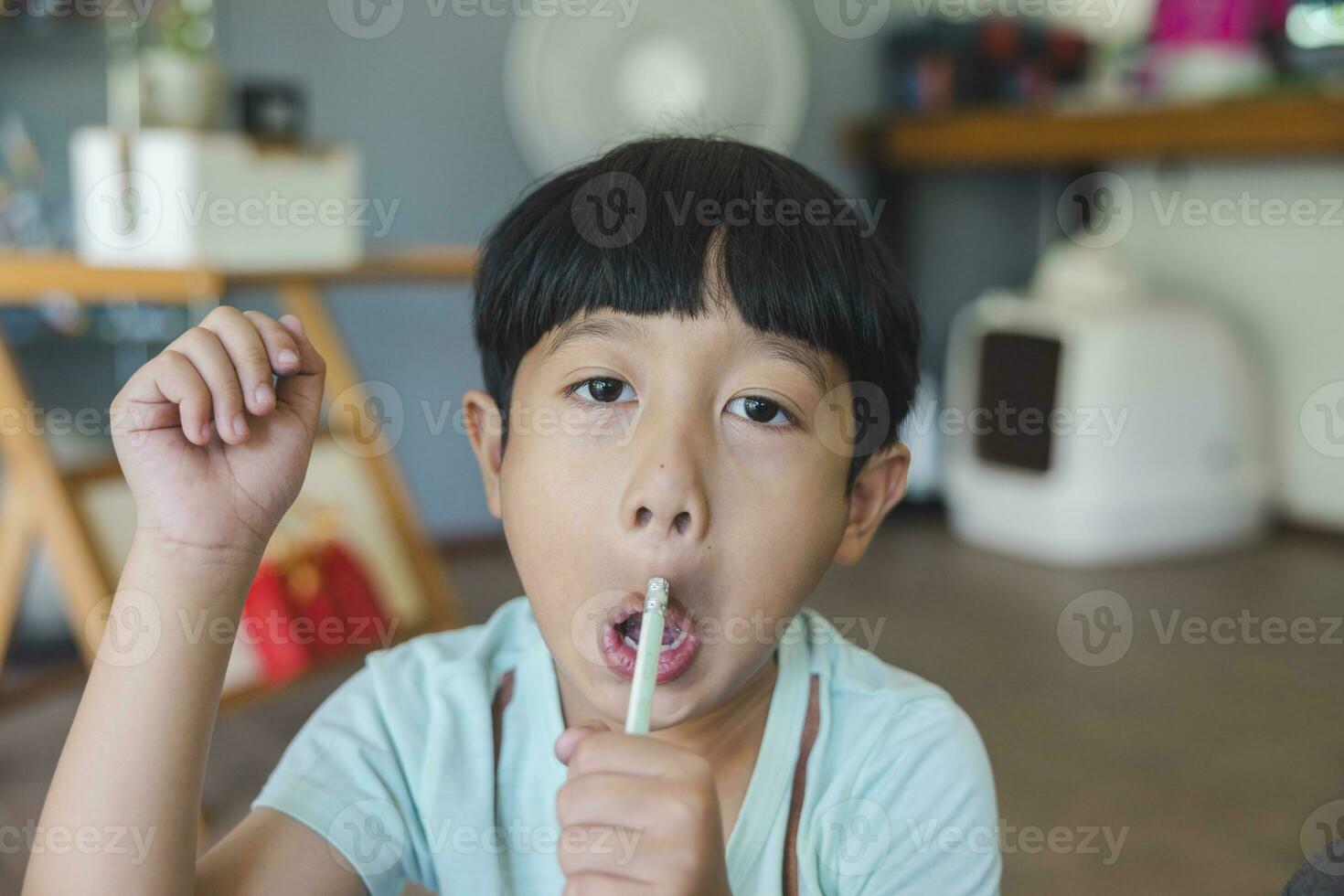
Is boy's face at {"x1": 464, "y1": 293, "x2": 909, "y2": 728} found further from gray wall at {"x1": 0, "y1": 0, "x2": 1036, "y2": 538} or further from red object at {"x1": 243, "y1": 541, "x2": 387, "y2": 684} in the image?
gray wall at {"x1": 0, "y1": 0, "x2": 1036, "y2": 538}

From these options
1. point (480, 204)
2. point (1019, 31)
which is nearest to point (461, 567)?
point (480, 204)

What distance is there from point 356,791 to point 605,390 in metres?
0.27

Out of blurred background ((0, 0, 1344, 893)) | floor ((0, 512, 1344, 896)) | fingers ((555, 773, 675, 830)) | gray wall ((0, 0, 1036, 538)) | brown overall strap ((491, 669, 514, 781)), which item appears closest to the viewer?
fingers ((555, 773, 675, 830))

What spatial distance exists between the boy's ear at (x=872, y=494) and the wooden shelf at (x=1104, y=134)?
7.00 ft

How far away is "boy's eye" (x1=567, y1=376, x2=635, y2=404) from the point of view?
2.24 ft

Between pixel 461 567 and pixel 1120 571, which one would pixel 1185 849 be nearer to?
pixel 1120 571

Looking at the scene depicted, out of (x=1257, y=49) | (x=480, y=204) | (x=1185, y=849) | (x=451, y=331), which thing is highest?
(x=1257, y=49)

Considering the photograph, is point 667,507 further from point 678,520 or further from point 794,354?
point 794,354

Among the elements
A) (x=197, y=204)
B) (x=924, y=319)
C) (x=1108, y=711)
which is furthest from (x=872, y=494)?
(x=924, y=319)

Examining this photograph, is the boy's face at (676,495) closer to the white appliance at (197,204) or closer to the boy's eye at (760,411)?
the boy's eye at (760,411)

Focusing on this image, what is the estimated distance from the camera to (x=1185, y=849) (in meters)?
1.48

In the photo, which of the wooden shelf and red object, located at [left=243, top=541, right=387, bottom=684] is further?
the wooden shelf

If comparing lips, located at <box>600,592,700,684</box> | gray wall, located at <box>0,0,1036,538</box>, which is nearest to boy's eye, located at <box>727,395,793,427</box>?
lips, located at <box>600,592,700,684</box>

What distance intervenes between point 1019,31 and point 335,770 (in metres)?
3.12
